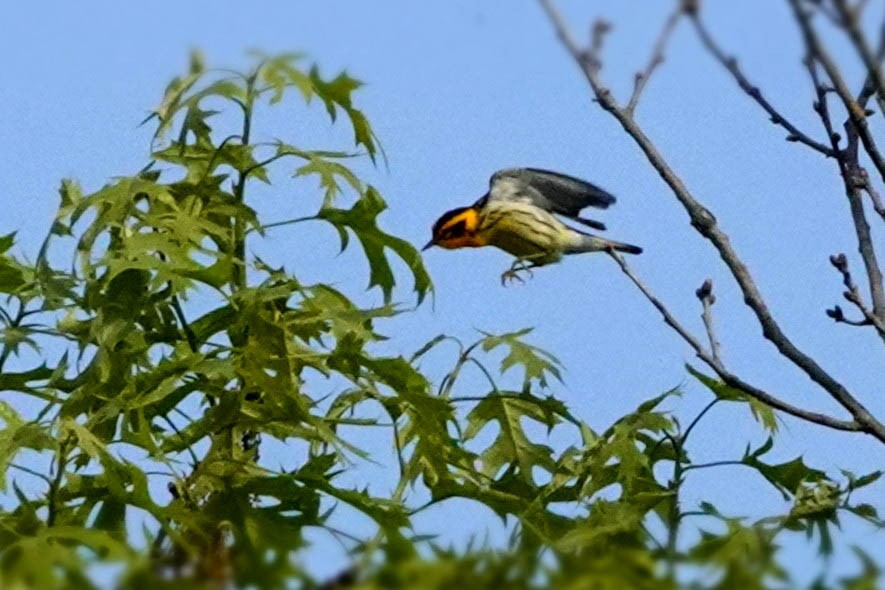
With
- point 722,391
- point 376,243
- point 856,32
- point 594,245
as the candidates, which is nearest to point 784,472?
point 722,391

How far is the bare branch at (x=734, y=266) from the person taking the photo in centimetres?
462

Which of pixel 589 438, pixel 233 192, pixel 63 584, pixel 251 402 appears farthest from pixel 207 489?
pixel 63 584

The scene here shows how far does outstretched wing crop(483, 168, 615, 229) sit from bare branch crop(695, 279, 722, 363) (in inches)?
121

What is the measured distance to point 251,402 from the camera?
16.6ft

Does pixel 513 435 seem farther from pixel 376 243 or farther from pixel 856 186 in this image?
pixel 856 186

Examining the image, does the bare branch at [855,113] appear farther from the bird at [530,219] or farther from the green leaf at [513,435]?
the bird at [530,219]

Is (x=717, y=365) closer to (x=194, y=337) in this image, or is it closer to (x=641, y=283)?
(x=641, y=283)

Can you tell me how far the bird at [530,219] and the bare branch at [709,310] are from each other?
10.2 feet

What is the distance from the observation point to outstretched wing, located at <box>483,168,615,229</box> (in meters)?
8.52

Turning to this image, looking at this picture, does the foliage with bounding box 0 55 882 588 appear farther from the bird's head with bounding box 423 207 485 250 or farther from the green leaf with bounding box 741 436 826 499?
the bird's head with bounding box 423 207 485 250

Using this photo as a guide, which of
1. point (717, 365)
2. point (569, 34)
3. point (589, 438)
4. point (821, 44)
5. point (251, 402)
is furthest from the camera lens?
point (589, 438)

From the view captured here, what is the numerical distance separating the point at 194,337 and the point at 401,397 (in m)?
0.55

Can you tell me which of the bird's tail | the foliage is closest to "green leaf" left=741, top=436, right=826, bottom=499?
the foliage

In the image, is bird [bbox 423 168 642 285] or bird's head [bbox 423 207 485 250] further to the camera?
bird's head [bbox 423 207 485 250]
